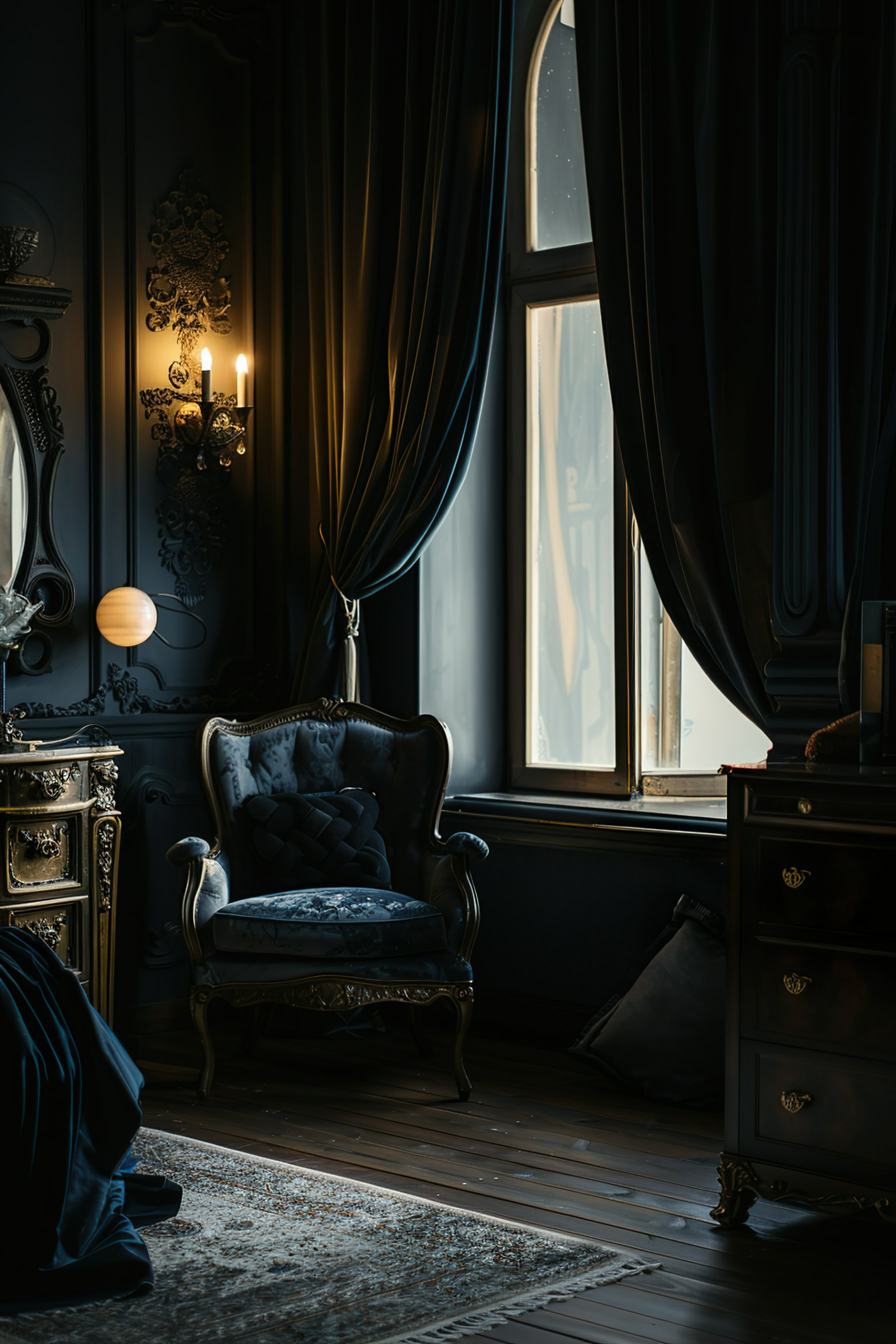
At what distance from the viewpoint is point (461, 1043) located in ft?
13.1

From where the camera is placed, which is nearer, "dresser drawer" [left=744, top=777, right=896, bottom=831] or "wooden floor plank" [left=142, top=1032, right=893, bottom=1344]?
"wooden floor plank" [left=142, top=1032, right=893, bottom=1344]

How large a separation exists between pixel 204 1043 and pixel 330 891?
1.71ft

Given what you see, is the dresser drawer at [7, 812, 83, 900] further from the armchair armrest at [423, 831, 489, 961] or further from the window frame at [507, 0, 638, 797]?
the window frame at [507, 0, 638, 797]

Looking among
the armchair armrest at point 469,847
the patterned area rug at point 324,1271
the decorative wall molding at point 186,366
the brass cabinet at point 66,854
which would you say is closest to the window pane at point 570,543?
the armchair armrest at point 469,847

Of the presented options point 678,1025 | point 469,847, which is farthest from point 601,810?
point 678,1025

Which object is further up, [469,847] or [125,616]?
[125,616]

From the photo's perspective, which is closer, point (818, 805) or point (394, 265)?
point (818, 805)

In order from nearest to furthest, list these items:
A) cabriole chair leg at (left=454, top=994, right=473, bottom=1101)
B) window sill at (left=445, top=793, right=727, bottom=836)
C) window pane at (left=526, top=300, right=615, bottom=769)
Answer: cabriole chair leg at (left=454, top=994, right=473, bottom=1101), window sill at (left=445, top=793, right=727, bottom=836), window pane at (left=526, top=300, right=615, bottom=769)

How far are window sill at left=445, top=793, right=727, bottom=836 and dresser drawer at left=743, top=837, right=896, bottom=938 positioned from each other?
1.02 m

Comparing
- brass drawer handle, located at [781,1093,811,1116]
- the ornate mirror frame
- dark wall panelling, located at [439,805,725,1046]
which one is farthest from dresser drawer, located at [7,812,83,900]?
brass drawer handle, located at [781,1093,811,1116]

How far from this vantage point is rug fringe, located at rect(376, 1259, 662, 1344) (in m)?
2.54

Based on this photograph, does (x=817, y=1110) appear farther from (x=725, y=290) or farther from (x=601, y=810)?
(x=725, y=290)

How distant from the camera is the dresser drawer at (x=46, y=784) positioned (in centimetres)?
407

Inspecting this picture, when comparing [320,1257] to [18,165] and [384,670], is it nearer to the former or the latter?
[384,670]
